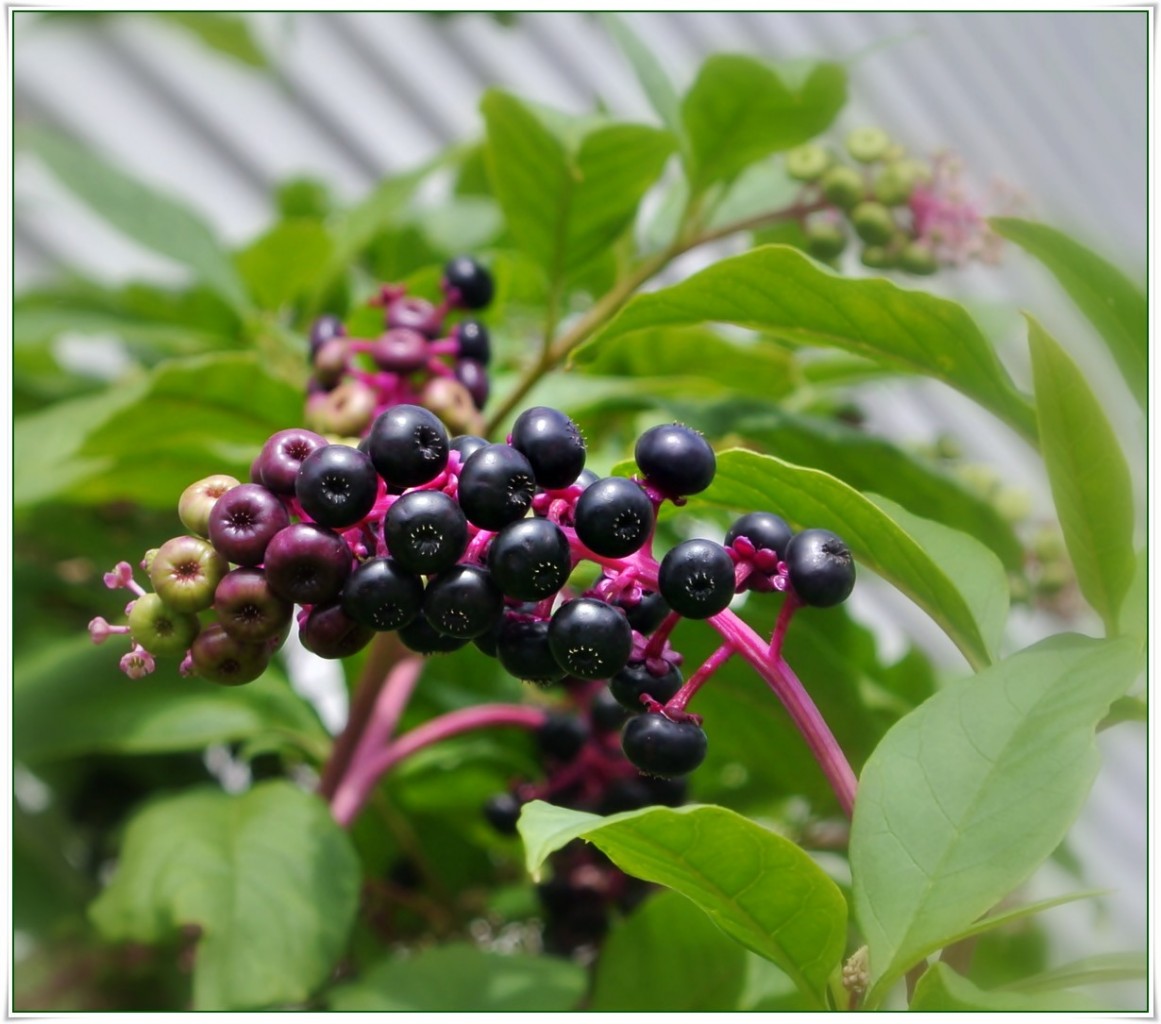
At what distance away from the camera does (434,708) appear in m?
1.53

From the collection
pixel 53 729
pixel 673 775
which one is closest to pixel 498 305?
pixel 53 729

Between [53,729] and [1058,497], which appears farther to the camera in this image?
[53,729]

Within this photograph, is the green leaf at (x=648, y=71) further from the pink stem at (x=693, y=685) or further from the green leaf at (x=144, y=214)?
the pink stem at (x=693, y=685)

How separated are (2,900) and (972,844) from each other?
81 cm

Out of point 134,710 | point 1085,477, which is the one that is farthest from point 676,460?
point 134,710

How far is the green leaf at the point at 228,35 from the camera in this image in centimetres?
250

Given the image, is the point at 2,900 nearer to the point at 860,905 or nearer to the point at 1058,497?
the point at 860,905

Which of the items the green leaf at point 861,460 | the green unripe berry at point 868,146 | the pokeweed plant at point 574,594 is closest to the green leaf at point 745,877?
the pokeweed plant at point 574,594

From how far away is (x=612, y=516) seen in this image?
2.36 feet

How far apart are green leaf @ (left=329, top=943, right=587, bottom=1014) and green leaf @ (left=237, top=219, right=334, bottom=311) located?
1.01 m

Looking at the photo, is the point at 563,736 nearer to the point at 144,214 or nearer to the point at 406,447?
the point at 406,447

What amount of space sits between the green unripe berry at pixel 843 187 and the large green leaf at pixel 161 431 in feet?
2.12

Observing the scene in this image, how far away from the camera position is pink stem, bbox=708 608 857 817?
0.77 meters

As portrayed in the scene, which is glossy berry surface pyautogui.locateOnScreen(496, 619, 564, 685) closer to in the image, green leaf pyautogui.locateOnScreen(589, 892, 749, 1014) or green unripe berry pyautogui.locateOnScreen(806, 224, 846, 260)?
green leaf pyautogui.locateOnScreen(589, 892, 749, 1014)
